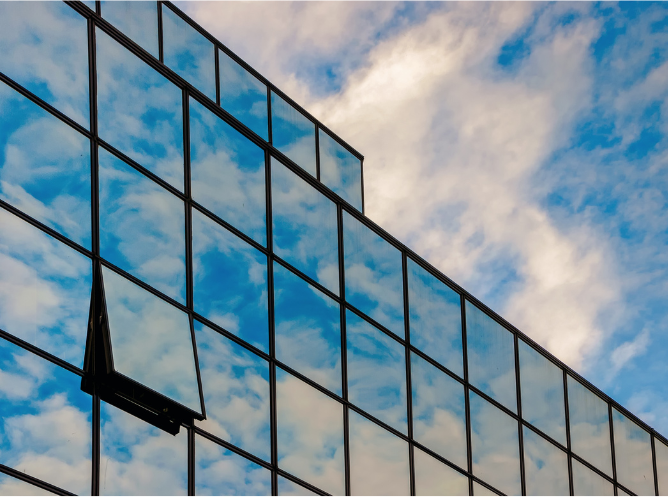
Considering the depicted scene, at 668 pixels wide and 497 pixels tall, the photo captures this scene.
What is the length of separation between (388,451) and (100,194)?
31.2ft

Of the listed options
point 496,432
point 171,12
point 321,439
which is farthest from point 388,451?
point 171,12

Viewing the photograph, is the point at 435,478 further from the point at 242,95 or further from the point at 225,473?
the point at 242,95

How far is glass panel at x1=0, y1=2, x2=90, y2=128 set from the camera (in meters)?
17.1

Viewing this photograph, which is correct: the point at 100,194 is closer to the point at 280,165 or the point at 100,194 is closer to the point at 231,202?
the point at 231,202

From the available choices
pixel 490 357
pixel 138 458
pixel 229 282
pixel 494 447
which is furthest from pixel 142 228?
pixel 490 357

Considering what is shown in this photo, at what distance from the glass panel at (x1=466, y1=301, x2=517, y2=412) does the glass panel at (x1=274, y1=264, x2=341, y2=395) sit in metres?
5.61

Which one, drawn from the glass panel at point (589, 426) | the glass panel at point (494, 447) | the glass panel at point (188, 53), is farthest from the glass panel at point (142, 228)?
the glass panel at point (589, 426)

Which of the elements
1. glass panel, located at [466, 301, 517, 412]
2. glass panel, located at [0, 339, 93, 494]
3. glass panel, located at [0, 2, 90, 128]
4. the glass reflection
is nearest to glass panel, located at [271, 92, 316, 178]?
the glass reflection

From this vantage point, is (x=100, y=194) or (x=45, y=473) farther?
(x=100, y=194)

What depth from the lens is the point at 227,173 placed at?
70.7 ft

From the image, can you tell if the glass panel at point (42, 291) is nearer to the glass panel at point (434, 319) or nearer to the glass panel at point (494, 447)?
the glass panel at point (434, 319)

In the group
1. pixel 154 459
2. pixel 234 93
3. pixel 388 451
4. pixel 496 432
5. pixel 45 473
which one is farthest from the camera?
pixel 496 432

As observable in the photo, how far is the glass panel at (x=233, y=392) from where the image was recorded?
18.9 meters

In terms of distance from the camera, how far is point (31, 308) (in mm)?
15875
